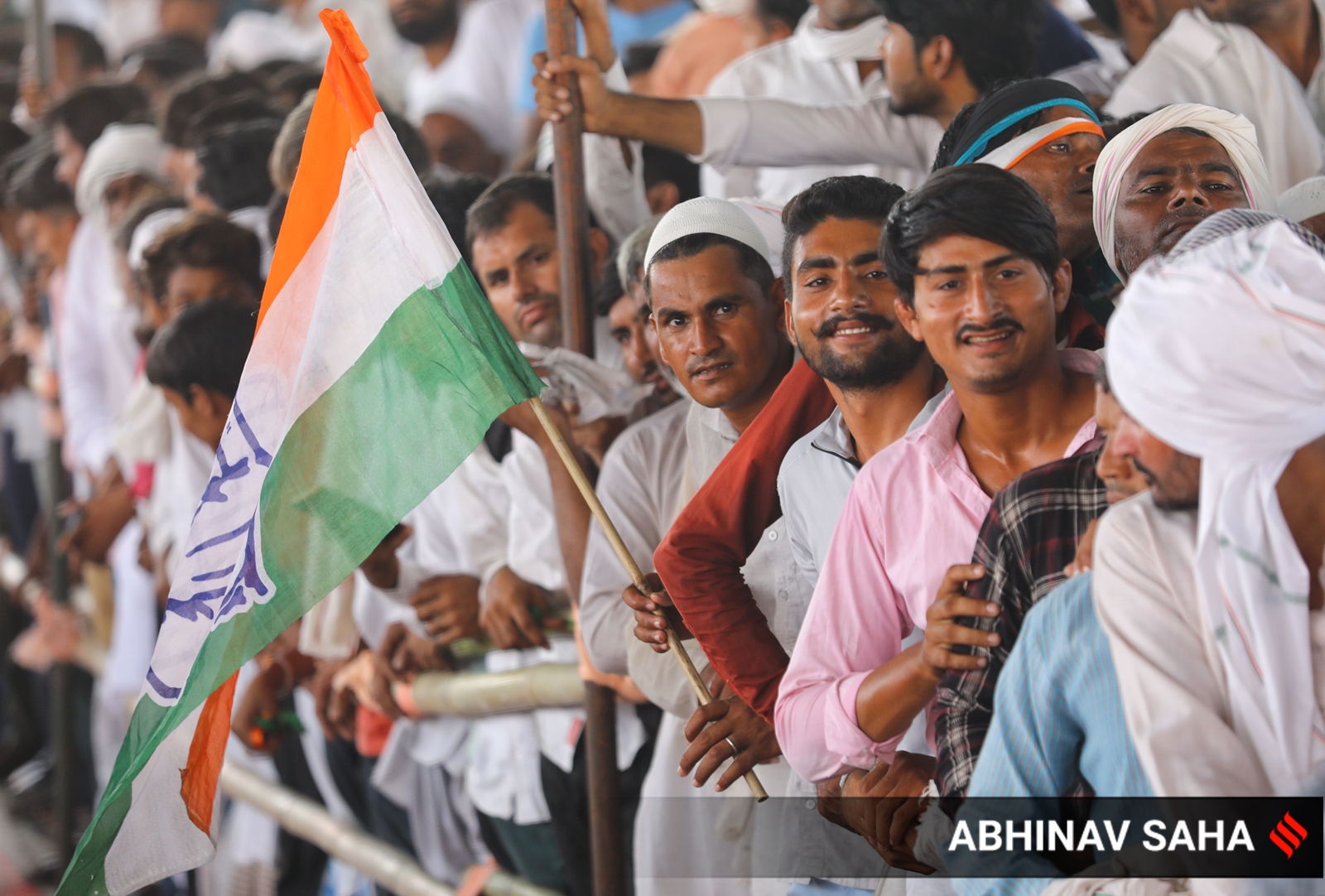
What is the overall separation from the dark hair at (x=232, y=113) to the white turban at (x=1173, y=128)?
315 centimetres

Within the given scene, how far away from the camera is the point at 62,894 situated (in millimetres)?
2150

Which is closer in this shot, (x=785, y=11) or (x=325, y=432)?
(x=325, y=432)

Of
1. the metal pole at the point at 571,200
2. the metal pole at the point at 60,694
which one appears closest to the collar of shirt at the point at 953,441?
the metal pole at the point at 571,200

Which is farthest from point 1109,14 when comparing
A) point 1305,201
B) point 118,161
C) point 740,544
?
point 118,161

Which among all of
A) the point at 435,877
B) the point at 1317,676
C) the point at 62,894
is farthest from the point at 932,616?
the point at 435,877

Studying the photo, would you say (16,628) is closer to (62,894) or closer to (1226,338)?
(62,894)

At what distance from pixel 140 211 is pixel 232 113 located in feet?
1.51

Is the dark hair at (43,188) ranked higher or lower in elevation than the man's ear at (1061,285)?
higher

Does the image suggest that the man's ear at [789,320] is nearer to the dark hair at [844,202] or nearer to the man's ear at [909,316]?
the dark hair at [844,202]

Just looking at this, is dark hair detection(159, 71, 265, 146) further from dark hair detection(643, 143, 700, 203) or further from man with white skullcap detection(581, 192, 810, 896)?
man with white skullcap detection(581, 192, 810, 896)

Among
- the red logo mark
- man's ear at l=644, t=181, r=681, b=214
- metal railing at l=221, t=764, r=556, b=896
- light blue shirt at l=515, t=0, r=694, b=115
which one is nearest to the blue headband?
the red logo mark

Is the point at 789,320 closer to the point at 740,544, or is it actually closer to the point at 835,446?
the point at 835,446

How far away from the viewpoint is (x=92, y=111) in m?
5.57

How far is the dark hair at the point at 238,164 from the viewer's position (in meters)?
4.16
